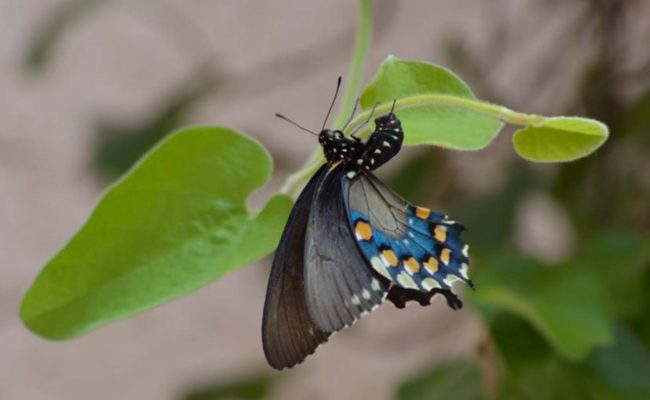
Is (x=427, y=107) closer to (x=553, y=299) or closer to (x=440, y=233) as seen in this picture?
(x=440, y=233)

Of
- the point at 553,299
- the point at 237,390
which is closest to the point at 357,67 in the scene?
the point at 553,299

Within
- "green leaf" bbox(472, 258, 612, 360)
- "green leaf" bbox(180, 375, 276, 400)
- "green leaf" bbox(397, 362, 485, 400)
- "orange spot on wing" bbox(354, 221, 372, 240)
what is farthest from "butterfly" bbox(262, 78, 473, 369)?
"green leaf" bbox(180, 375, 276, 400)

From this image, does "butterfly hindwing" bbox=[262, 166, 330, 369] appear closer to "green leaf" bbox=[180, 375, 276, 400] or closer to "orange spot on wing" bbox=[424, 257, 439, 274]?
"orange spot on wing" bbox=[424, 257, 439, 274]

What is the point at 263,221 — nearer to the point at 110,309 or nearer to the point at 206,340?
the point at 110,309

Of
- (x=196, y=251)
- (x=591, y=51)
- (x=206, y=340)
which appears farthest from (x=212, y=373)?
(x=196, y=251)

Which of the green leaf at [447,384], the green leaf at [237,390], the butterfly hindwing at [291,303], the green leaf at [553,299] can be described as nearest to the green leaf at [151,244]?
the butterfly hindwing at [291,303]
